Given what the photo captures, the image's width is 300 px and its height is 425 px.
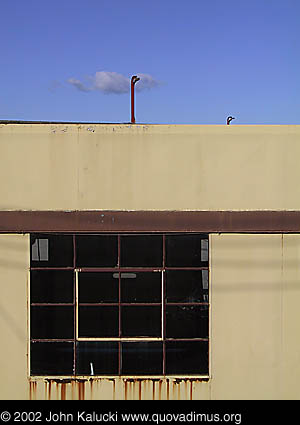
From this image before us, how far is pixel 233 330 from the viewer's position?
6.18m

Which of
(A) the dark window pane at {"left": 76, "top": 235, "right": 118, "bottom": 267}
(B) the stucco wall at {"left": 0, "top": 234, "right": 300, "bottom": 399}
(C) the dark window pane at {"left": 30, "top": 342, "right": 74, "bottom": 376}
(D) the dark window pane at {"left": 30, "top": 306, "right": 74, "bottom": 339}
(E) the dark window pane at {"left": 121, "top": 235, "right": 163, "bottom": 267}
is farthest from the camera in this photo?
(A) the dark window pane at {"left": 76, "top": 235, "right": 118, "bottom": 267}

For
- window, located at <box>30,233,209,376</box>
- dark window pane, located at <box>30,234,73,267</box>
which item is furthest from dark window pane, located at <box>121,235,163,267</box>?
dark window pane, located at <box>30,234,73,267</box>

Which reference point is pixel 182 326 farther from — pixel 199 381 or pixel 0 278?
pixel 0 278

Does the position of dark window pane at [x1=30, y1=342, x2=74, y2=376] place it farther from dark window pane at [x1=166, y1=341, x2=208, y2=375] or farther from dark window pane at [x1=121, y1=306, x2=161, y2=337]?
dark window pane at [x1=121, y1=306, x2=161, y2=337]

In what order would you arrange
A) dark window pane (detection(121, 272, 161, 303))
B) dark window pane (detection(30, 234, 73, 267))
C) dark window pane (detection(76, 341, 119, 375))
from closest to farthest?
dark window pane (detection(76, 341, 119, 375))
dark window pane (detection(30, 234, 73, 267))
dark window pane (detection(121, 272, 161, 303))

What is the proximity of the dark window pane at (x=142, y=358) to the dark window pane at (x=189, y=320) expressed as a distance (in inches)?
28.1

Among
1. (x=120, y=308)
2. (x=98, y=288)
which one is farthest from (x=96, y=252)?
(x=120, y=308)

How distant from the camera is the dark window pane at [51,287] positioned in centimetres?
1097

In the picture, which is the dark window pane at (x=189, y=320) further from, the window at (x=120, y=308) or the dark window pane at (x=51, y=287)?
the dark window pane at (x=51, y=287)

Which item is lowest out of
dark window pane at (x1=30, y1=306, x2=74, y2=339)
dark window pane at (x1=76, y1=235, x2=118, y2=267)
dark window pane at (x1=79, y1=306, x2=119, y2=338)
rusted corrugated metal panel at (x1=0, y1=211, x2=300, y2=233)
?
dark window pane at (x1=79, y1=306, x2=119, y2=338)

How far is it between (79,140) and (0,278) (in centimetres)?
224

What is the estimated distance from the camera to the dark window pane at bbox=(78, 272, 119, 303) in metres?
15.7

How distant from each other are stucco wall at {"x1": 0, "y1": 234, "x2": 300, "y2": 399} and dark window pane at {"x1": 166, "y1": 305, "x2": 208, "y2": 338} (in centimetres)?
20

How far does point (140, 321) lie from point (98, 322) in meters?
1.44
